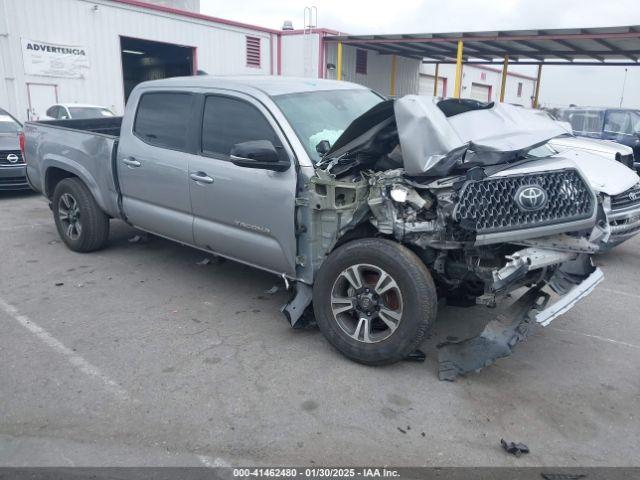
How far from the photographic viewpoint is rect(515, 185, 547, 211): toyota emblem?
3.37 m

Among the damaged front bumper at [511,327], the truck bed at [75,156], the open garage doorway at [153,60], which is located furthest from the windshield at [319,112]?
the open garage doorway at [153,60]

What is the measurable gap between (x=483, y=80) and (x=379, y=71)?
9.99 m

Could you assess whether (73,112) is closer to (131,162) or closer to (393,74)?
(131,162)

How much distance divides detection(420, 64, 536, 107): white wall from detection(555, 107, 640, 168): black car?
1537cm

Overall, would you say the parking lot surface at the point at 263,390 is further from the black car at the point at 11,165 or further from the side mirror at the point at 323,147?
the black car at the point at 11,165

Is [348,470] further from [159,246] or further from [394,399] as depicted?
[159,246]

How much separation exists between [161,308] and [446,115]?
288 cm

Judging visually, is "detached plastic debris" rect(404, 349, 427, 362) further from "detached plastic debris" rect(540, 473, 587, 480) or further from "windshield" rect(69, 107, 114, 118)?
"windshield" rect(69, 107, 114, 118)

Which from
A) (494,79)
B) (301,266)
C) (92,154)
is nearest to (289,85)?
(301,266)

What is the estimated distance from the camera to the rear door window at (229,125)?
4293 millimetres

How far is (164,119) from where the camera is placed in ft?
16.7

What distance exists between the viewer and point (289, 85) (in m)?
4.67

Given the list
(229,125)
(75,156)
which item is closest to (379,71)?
(75,156)

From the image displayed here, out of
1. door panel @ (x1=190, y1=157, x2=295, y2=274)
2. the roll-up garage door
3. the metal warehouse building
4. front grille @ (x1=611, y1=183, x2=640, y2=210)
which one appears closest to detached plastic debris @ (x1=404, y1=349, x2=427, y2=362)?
door panel @ (x1=190, y1=157, x2=295, y2=274)
